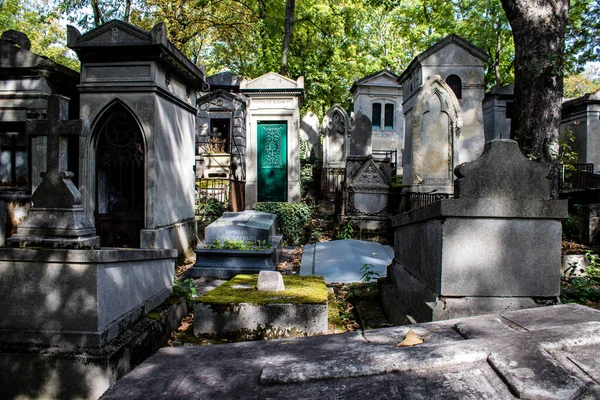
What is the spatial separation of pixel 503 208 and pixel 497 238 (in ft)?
0.81

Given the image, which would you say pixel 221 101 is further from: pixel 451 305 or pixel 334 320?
pixel 451 305

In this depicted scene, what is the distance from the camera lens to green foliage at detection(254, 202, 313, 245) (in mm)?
11750

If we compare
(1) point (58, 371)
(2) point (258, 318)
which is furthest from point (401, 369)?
(1) point (58, 371)

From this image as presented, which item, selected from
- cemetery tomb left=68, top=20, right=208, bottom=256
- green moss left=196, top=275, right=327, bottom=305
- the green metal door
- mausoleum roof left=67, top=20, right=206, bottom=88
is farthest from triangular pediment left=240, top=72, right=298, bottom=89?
green moss left=196, top=275, right=327, bottom=305

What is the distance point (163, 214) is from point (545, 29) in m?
7.35

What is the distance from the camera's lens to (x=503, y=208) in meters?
3.44

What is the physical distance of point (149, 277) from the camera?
4426mm

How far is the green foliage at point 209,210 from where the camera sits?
11.6 metres

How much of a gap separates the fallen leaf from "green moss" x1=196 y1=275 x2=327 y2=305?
68.9 inches

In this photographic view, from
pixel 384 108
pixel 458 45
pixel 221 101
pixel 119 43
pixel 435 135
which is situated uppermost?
pixel 458 45

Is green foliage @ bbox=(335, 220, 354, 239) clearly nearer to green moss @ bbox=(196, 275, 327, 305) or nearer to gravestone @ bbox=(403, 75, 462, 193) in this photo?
gravestone @ bbox=(403, 75, 462, 193)

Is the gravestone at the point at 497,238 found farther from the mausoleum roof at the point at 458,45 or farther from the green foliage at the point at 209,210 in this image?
the mausoleum roof at the point at 458,45

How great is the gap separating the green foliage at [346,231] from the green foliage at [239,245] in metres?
2.71

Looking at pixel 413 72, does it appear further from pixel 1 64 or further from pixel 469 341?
pixel 469 341
